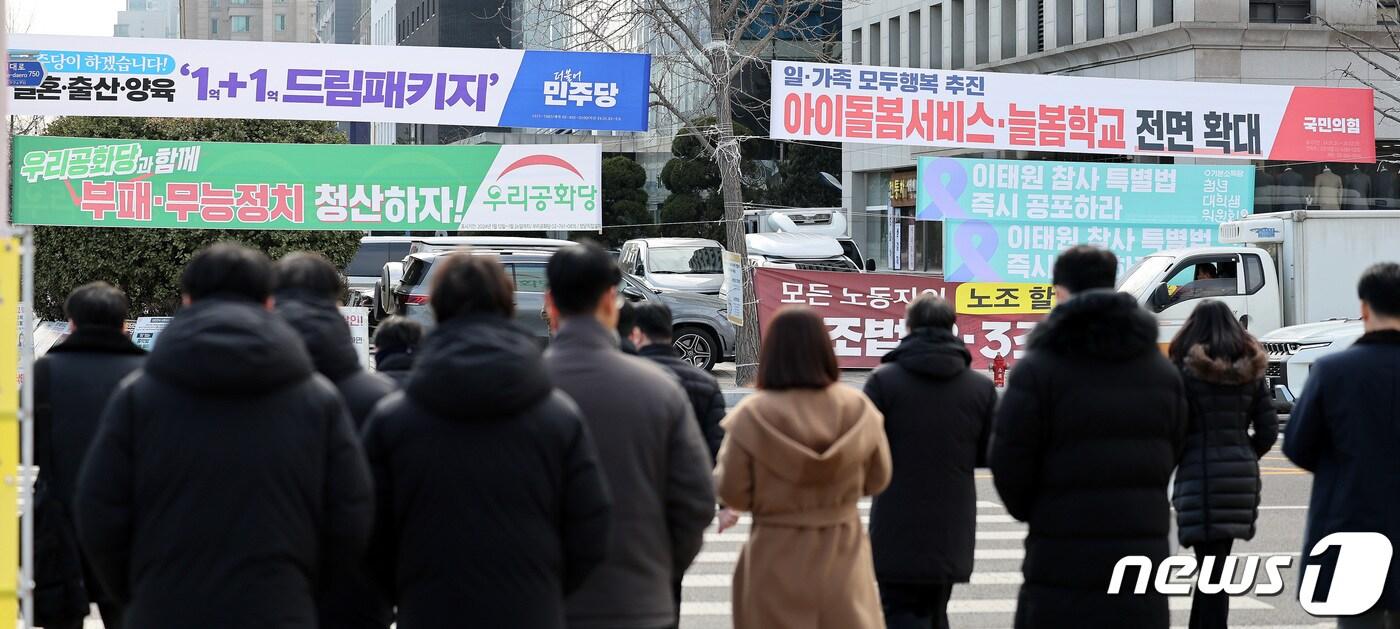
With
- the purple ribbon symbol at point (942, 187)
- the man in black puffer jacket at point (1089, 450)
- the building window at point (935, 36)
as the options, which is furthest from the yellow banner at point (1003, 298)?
the building window at point (935, 36)

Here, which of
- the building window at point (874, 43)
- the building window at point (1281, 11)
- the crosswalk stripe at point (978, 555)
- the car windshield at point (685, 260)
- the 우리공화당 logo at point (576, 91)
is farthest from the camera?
the building window at point (874, 43)

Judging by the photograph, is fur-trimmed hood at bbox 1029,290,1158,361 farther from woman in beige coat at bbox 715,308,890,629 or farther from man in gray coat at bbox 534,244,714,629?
man in gray coat at bbox 534,244,714,629

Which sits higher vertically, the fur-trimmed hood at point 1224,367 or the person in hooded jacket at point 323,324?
the person in hooded jacket at point 323,324

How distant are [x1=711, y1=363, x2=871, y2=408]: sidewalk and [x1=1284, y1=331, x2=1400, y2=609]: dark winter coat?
37.2 feet

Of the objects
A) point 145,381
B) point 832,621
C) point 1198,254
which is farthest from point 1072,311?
point 1198,254

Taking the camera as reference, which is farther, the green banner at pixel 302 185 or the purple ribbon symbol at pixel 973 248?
the purple ribbon symbol at pixel 973 248

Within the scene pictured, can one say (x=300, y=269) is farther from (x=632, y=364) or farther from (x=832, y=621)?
(x=832, y=621)

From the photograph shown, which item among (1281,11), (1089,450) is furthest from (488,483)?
(1281,11)

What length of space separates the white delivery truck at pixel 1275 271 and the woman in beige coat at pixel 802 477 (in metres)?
13.5

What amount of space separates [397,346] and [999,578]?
4.17 meters

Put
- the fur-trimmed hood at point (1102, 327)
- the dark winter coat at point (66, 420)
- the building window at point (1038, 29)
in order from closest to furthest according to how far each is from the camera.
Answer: the fur-trimmed hood at point (1102, 327)
the dark winter coat at point (66, 420)
the building window at point (1038, 29)

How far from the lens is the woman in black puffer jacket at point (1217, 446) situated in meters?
6.24

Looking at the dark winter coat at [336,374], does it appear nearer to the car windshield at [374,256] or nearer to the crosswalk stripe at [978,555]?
the crosswalk stripe at [978,555]

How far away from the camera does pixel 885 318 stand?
60.9 ft
